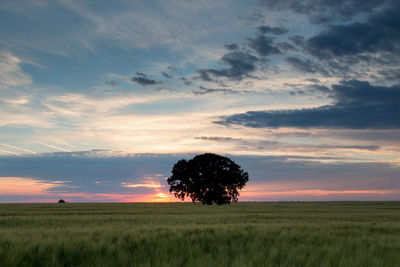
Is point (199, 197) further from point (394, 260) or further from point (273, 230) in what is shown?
point (394, 260)

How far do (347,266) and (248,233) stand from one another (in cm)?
501

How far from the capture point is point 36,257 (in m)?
6.79

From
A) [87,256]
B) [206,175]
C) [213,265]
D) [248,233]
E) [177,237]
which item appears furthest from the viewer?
[206,175]

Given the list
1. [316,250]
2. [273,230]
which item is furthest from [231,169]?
[316,250]

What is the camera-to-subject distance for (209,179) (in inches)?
2584

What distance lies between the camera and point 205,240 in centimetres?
997

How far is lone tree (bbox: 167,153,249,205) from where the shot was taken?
2589 inches

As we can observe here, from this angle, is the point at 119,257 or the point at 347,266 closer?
the point at 347,266

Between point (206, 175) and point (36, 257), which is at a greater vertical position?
point (206, 175)

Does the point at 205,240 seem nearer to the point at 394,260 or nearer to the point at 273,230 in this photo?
the point at 273,230

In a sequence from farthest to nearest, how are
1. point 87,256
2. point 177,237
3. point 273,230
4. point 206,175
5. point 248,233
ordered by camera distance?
point 206,175
point 273,230
point 248,233
point 177,237
point 87,256

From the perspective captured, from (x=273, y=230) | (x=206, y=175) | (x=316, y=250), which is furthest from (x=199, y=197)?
(x=316, y=250)

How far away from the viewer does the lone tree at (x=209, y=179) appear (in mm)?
65750

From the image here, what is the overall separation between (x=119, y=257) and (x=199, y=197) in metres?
60.9
